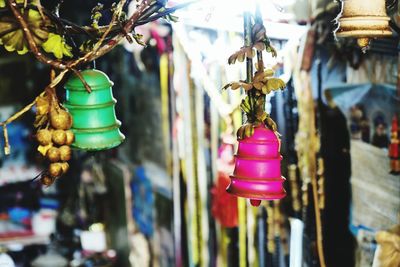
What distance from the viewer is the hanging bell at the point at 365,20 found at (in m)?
2.64

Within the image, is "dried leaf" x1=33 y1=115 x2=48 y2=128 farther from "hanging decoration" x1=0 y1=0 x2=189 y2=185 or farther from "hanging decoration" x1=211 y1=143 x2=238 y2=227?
"hanging decoration" x1=211 y1=143 x2=238 y2=227

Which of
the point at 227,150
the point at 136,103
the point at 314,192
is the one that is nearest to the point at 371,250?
the point at 314,192

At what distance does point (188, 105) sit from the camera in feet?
23.6

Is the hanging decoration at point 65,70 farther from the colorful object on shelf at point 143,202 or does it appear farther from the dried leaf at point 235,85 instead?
the colorful object on shelf at point 143,202

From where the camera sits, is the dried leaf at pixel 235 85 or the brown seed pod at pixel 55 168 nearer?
the brown seed pod at pixel 55 168

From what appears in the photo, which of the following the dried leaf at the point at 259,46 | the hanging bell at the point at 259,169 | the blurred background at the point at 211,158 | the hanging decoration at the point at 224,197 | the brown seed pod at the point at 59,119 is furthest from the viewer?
the hanging decoration at the point at 224,197

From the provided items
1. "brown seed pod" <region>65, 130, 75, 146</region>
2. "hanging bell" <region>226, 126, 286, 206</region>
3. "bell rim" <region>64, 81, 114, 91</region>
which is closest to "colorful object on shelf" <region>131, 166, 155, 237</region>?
"hanging bell" <region>226, 126, 286, 206</region>

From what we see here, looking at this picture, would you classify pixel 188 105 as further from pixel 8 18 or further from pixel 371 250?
pixel 8 18

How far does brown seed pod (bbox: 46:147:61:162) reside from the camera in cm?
233

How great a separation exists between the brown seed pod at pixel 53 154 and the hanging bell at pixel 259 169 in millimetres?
820

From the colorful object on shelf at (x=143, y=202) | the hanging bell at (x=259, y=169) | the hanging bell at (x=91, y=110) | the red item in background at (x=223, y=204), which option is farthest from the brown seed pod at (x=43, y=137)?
the colorful object on shelf at (x=143, y=202)

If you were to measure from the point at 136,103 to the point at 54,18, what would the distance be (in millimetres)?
6286

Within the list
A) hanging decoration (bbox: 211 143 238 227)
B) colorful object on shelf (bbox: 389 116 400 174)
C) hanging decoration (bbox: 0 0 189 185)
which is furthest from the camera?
hanging decoration (bbox: 211 143 238 227)

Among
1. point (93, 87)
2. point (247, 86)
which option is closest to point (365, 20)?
point (247, 86)
